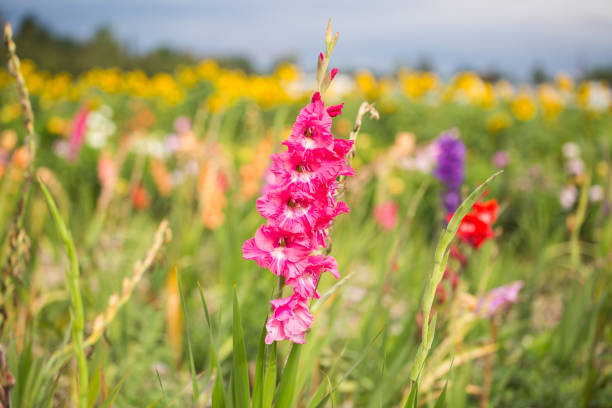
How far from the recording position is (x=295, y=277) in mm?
Result: 819

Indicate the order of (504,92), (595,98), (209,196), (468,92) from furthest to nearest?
(504,92), (595,98), (468,92), (209,196)

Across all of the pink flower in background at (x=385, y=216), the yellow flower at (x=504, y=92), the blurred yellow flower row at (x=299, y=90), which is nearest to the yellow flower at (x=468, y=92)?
the blurred yellow flower row at (x=299, y=90)

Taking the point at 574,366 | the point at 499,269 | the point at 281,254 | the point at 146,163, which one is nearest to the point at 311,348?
the point at 281,254

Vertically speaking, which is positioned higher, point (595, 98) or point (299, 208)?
point (595, 98)

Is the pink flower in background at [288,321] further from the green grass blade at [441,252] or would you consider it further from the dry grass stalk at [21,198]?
the dry grass stalk at [21,198]

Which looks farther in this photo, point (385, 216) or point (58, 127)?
point (58, 127)

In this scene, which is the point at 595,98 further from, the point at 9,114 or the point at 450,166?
the point at 9,114

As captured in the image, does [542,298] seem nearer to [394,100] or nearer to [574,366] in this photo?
[574,366]

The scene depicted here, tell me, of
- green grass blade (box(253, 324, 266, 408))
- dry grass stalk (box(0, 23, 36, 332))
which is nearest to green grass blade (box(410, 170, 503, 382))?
green grass blade (box(253, 324, 266, 408))

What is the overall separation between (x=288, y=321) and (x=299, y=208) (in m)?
0.19

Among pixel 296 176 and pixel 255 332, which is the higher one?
pixel 296 176

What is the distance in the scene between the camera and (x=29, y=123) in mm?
1135

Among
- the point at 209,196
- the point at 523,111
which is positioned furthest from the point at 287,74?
the point at 209,196

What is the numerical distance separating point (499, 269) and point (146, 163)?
134 inches
